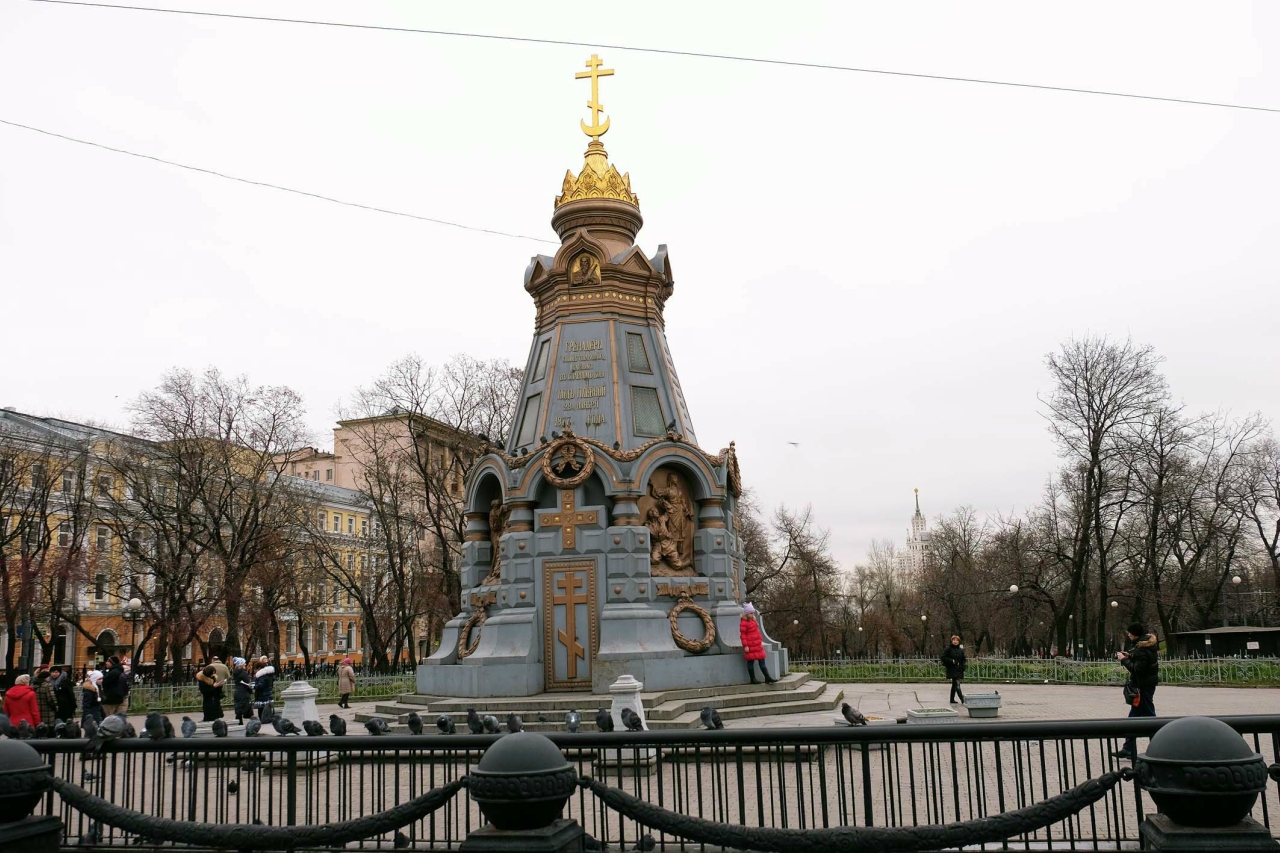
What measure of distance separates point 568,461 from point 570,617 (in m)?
2.65

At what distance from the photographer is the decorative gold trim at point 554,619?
16219 millimetres

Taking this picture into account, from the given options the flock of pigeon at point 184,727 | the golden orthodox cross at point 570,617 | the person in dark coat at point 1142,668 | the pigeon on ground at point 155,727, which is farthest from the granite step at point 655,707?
the pigeon on ground at point 155,727

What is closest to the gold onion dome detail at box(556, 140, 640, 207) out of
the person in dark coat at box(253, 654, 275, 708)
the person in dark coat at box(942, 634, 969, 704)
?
the person in dark coat at box(253, 654, 275, 708)

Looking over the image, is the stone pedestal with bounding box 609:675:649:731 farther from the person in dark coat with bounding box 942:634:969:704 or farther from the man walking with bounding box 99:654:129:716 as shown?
the man walking with bounding box 99:654:129:716

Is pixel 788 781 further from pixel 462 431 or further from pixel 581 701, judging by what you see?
pixel 462 431

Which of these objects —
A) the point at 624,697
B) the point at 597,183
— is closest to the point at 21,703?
the point at 624,697

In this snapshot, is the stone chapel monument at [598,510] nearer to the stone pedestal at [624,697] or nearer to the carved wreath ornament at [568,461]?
the carved wreath ornament at [568,461]

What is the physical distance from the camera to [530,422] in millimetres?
18484

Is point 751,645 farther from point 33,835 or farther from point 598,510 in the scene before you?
point 33,835

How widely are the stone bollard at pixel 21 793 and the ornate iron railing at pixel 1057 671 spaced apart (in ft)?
74.4

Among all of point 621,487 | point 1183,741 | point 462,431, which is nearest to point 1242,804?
point 1183,741

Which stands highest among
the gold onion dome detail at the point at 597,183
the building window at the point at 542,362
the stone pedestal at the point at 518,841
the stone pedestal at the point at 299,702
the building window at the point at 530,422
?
the gold onion dome detail at the point at 597,183

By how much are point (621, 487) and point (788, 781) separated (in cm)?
756

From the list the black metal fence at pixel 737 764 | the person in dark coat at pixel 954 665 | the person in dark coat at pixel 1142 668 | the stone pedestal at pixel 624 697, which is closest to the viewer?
the black metal fence at pixel 737 764
